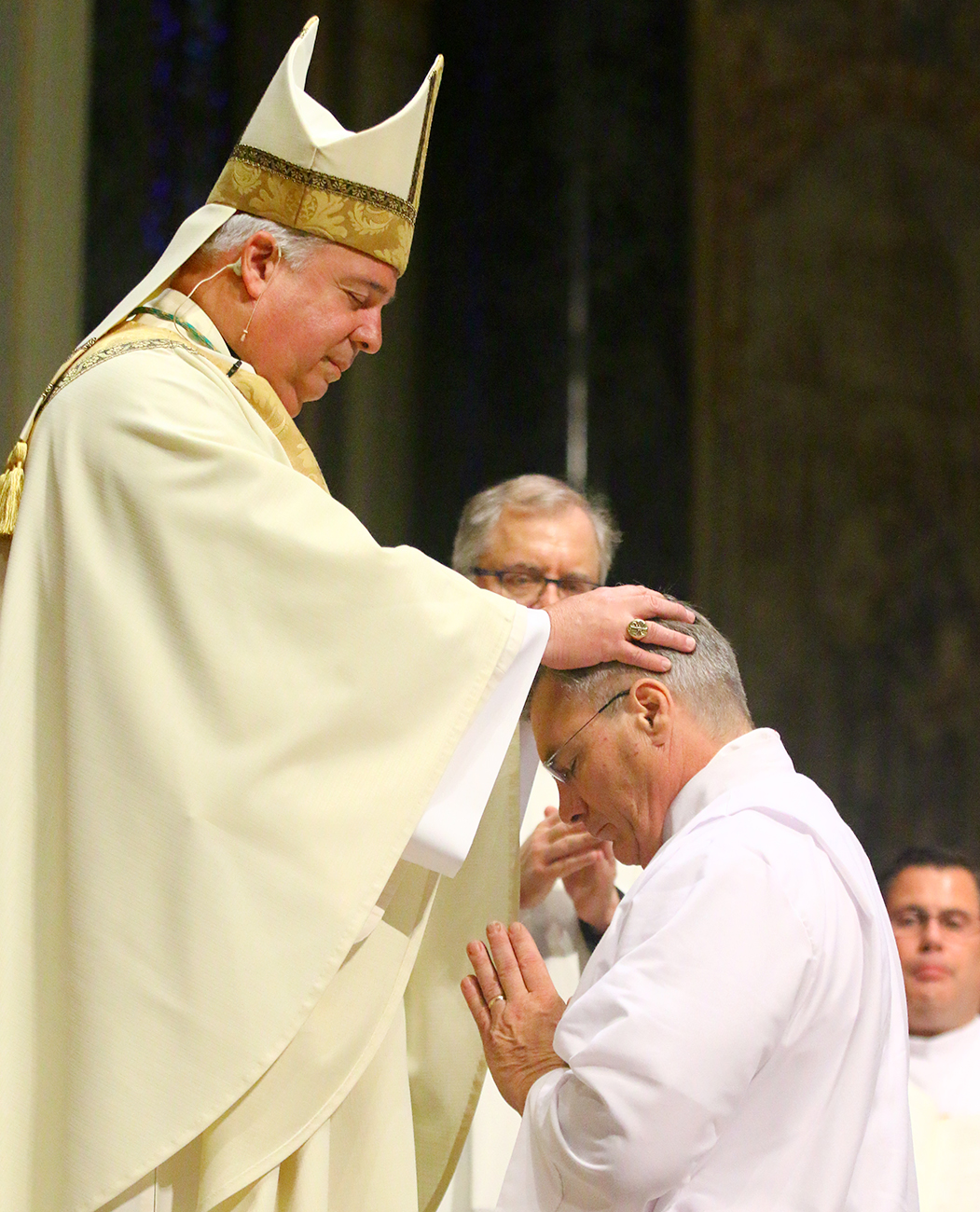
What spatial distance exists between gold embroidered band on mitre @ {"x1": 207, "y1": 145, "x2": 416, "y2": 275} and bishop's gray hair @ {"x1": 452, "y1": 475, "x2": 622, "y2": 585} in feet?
3.26

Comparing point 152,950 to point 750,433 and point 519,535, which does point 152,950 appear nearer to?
point 519,535

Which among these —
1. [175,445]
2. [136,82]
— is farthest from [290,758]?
[136,82]

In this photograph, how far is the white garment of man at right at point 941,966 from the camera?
12.9 feet

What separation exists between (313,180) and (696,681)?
3.68ft

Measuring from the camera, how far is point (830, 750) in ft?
26.2

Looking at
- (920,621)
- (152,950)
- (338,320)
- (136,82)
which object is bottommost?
(920,621)

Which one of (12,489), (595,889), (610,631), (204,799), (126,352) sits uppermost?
(126,352)

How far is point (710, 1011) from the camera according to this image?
2037 mm

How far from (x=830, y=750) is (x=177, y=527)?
20.0ft

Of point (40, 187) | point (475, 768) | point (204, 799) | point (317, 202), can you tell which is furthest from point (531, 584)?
point (40, 187)

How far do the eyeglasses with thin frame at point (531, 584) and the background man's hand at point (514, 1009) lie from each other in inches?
51.7

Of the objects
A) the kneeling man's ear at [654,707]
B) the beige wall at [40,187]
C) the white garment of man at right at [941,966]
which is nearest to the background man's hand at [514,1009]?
the kneeling man's ear at [654,707]

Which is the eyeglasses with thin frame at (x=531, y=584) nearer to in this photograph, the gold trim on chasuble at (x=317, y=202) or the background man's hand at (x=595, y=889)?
the background man's hand at (x=595, y=889)

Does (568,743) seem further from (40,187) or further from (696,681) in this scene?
(40,187)
